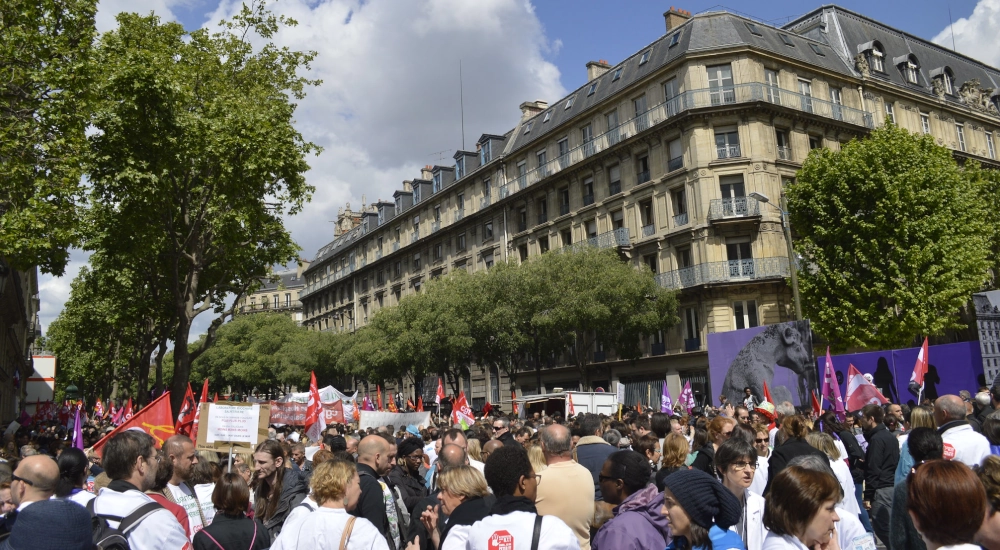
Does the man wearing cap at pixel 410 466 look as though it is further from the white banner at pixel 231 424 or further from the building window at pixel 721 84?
the building window at pixel 721 84

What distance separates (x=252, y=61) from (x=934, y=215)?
78.1 ft

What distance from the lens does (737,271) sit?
3288 centimetres

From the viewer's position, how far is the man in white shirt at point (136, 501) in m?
4.32

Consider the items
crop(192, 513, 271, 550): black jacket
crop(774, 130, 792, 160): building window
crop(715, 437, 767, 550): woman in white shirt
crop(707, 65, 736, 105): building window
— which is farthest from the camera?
crop(774, 130, 792, 160): building window

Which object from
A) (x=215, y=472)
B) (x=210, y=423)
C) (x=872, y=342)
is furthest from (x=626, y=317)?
(x=215, y=472)

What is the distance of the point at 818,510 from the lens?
3346 mm

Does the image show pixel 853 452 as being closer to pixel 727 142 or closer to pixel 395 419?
pixel 395 419

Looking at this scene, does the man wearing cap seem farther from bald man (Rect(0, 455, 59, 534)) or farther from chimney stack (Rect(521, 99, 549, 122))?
chimney stack (Rect(521, 99, 549, 122))

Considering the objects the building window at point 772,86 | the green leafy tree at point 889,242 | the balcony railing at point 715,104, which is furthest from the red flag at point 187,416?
the building window at point 772,86

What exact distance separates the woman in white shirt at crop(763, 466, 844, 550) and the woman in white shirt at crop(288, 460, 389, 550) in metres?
2.09

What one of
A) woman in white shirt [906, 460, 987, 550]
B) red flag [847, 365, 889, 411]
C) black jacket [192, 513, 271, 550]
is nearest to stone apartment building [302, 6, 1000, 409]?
red flag [847, 365, 889, 411]

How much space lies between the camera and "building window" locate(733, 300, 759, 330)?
32.8 m

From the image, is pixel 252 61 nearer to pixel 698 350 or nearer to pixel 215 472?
pixel 215 472

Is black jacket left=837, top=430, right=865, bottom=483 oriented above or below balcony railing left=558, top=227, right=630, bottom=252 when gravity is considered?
below
